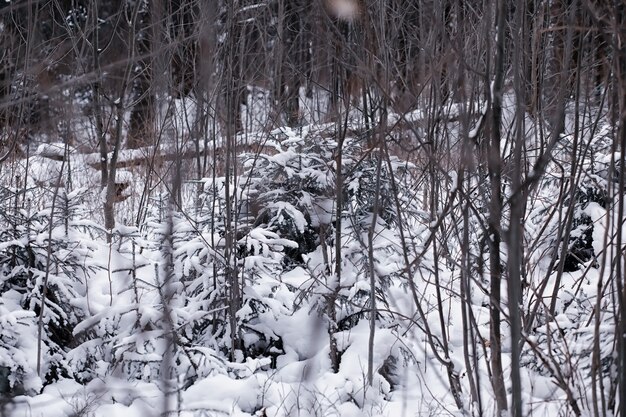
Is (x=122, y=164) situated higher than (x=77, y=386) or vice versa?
(x=122, y=164)

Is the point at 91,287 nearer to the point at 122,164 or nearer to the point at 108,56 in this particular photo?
the point at 108,56

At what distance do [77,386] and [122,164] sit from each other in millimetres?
5909

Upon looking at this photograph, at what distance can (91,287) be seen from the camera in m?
4.92

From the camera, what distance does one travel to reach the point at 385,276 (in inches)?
169

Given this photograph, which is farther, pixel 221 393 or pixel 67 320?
pixel 67 320

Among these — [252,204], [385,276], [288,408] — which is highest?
[252,204]

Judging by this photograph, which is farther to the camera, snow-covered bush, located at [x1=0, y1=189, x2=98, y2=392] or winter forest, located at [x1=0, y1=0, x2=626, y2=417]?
snow-covered bush, located at [x1=0, y1=189, x2=98, y2=392]

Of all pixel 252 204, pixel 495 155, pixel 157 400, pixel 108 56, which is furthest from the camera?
pixel 108 56

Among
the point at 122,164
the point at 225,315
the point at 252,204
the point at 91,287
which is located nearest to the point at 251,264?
the point at 225,315

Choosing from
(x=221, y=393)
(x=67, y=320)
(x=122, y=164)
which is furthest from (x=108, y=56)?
(x=221, y=393)

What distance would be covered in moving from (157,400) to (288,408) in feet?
2.31

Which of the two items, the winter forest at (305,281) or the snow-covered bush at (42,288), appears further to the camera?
the snow-covered bush at (42,288)

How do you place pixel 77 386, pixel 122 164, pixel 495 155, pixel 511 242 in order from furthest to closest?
1. pixel 122 164
2. pixel 77 386
3. pixel 495 155
4. pixel 511 242

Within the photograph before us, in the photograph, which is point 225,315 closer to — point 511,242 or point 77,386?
point 77,386
